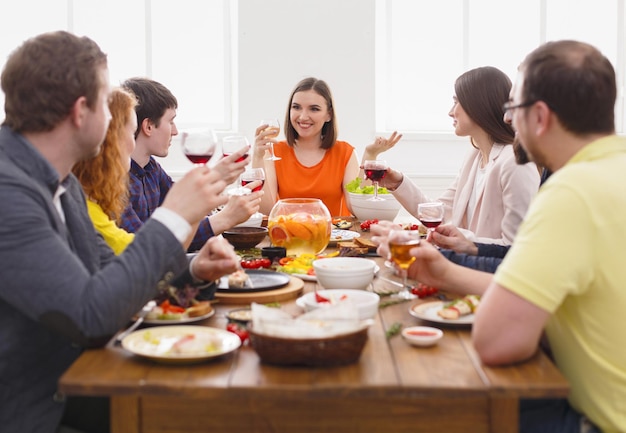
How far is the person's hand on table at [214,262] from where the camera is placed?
6.43ft

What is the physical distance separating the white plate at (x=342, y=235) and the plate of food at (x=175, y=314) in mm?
1227

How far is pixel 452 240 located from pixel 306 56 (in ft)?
12.2

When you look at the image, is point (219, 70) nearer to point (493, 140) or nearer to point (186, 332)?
point (493, 140)

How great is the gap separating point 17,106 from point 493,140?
2103 mm

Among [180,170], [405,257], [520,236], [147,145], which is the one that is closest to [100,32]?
[180,170]

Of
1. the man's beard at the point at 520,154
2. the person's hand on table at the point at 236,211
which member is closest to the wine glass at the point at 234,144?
the person's hand on table at the point at 236,211

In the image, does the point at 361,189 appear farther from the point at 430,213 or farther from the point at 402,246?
the point at 402,246

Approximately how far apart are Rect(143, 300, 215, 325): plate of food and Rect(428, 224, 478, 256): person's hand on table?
993 mm

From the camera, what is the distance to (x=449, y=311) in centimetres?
178

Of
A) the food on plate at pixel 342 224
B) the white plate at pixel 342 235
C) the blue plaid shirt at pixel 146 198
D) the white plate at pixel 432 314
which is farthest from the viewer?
the food on plate at pixel 342 224

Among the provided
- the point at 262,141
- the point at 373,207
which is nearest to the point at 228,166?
the point at 373,207

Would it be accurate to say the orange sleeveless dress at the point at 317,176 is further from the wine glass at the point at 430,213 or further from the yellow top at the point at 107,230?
the yellow top at the point at 107,230

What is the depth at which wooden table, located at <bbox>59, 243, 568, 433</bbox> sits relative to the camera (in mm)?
1368

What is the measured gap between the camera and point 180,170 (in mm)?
6191
